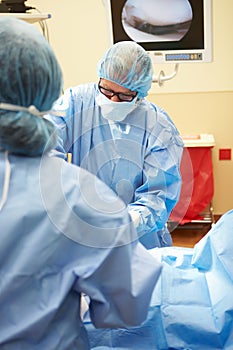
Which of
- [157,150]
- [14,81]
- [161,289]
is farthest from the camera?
[157,150]

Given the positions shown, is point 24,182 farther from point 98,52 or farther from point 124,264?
point 98,52

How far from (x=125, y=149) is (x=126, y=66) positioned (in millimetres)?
295

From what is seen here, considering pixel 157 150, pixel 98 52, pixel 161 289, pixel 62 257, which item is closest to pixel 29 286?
pixel 62 257

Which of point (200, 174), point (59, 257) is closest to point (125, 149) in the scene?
point (59, 257)

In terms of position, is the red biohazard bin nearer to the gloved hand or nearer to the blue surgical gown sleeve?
the blue surgical gown sleeve

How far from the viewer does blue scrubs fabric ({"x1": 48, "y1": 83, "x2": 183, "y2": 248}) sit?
63.8 inches

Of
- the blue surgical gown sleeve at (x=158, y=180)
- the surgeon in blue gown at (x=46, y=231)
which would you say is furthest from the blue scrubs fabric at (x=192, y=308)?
the surgeon in blue gown at (x=46, y=231)

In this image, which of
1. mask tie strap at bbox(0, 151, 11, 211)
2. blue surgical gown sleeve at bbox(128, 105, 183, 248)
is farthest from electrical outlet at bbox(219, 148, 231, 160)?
mask tie strap at bbox(0, 151, 11, 211)

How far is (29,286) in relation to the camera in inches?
33.8

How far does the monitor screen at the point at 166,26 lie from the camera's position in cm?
260

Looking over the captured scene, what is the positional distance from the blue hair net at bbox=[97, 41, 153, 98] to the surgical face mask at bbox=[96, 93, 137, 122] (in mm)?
66

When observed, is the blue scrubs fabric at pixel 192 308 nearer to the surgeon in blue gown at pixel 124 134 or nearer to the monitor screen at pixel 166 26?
the surgeon in blue gown at pixel 124 134

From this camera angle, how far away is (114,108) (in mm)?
1614

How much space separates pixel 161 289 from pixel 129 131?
1.92ft
